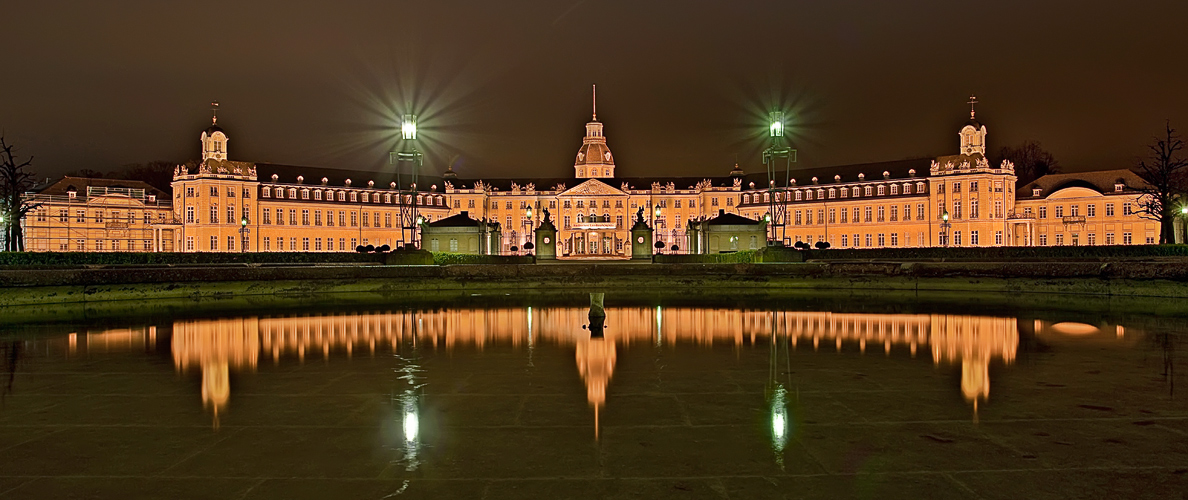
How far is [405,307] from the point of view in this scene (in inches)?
982

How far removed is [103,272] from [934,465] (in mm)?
30000

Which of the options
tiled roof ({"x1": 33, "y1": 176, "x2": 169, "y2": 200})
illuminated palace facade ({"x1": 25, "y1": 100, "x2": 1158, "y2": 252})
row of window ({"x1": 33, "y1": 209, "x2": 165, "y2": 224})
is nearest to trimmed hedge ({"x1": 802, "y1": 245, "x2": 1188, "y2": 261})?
illuminated palace facade ({"x1": 25, "y1": 100, "x2": 1158, "y2": 252})

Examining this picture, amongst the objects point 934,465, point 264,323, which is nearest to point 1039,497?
point 934,465

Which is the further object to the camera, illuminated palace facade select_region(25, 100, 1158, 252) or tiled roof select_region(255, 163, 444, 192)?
tiled roof select_region(255, 163, 444, 192)

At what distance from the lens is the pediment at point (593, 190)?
407 ft

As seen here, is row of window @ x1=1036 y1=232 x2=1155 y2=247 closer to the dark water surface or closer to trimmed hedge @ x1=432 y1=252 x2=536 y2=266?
trimmed hedge @ x1=432 y1=252 x2=536 y2=266

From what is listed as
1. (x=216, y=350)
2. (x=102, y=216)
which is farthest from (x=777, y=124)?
(x=102, y=216)

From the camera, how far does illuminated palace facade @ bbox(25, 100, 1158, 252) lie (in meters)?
99.2

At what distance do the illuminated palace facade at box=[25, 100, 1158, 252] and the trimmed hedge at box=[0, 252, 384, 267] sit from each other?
4665 cm

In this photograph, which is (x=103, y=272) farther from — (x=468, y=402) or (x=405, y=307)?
(x=468, y=402)

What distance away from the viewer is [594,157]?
139 m

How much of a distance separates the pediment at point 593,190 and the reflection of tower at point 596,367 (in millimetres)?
109198

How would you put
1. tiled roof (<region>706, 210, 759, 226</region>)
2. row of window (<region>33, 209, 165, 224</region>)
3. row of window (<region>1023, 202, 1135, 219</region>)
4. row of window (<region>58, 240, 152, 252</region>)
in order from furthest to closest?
row of window (<region>58, 240, 152, 252</region>) → row of window (<region>33, 209, 165, 224</region>) → row of window (<region>1023, 202, 1135, 219</region>) → tiled roof (<region>706, 210, 759, 226</region>)

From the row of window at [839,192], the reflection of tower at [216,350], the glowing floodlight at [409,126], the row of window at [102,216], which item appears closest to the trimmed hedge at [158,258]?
the glowing floodlight at [409,126]
